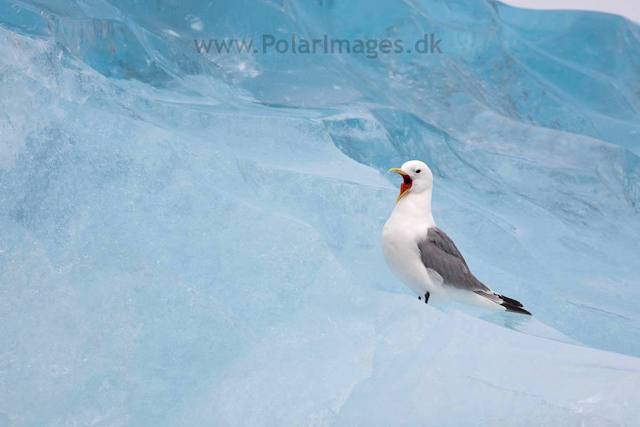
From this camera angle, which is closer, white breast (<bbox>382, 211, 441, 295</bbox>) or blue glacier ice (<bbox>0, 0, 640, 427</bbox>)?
blue glacier ice (<bbox>0, 0, 640, 427</bbox>)

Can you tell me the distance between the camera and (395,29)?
5.24 metres

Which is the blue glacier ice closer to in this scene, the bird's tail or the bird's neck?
the bird's tail

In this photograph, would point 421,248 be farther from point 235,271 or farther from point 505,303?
point 235,271

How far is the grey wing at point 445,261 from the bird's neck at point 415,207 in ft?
0.17

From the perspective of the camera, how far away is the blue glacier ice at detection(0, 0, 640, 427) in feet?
5.50

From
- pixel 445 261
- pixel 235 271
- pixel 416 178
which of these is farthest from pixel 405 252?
pixel 235 271

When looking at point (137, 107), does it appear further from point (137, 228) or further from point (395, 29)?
point (395, 29)

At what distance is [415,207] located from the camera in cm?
189

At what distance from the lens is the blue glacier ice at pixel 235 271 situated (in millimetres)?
1678

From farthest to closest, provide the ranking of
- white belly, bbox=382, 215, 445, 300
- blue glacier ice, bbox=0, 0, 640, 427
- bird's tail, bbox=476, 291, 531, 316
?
bird's tail, bbox=476, 291, 531, 316 → white belly, bbox=382, 215, 445, 300 → blue glacier ice, bbox=0, 0, 640, 427

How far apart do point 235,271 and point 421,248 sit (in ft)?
1.99

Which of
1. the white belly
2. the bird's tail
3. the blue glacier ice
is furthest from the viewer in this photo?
the bird's tail

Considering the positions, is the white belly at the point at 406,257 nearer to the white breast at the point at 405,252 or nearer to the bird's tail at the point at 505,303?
the white breast at the point at 405,252

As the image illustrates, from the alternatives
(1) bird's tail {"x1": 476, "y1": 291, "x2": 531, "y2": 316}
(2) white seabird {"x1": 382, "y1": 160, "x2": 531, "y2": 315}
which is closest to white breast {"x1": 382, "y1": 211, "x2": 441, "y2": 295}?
(2) white seabird {"x1": 382, "y1": 160, "x2": 531, "y2": 315}
